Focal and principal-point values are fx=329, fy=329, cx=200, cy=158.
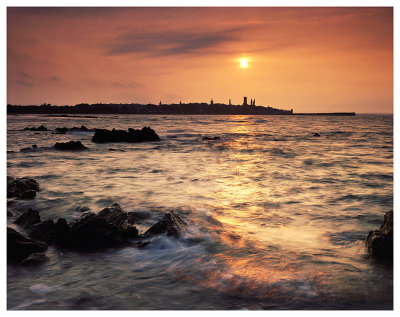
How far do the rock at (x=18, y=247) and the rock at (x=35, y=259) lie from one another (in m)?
0.12

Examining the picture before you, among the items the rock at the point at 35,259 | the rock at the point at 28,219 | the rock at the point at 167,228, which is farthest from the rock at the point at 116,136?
the rock at the point at 35,259

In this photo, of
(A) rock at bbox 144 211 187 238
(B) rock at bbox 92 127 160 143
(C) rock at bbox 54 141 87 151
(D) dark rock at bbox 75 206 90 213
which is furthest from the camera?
(B) rock at bbox 92 127 160 143

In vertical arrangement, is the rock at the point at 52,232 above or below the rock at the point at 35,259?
above

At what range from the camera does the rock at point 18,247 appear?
191 inches

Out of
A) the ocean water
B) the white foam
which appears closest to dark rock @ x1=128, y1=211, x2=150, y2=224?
the ocean water

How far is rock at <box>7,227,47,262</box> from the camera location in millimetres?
4859

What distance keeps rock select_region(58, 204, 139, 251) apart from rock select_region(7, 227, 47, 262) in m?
0.46

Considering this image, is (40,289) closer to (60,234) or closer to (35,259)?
(35,259)

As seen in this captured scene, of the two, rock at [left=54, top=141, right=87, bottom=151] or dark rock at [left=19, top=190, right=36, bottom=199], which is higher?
rock at [left=54, top=141, right=87, bottom=151]

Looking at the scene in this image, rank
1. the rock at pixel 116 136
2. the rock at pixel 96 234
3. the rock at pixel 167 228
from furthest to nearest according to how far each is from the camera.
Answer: the rock at pixel 116 136 < the rock at pixel 167 228 < the rock at pixel 96 234

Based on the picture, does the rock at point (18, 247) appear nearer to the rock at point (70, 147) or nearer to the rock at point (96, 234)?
the rock at point (96, 234)

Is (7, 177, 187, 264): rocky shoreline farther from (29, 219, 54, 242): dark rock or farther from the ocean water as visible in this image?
the ocean water
